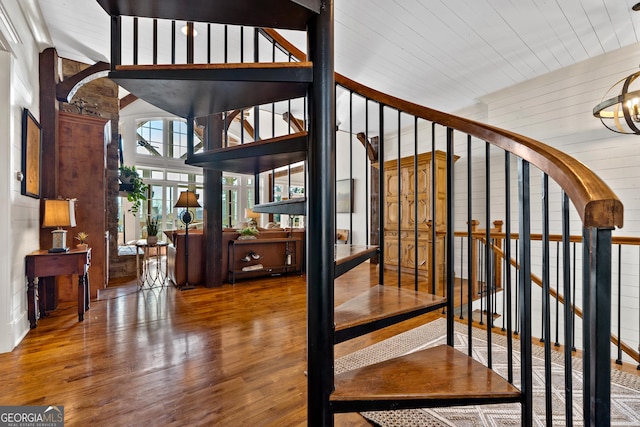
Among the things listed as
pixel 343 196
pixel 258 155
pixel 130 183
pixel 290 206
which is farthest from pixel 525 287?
pixel 130 183

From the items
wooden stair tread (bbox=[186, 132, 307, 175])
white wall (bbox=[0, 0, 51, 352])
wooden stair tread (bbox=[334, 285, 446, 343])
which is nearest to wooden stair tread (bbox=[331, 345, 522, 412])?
wooden stair tread (bbox=[334, 285, 446, 343])

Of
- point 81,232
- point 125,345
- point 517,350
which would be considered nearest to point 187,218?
point 81,232

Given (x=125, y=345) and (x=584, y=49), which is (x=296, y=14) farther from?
(x=584, y=49)

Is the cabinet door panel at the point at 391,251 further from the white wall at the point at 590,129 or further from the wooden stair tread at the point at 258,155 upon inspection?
the wooden stair tread at the point at 258,155

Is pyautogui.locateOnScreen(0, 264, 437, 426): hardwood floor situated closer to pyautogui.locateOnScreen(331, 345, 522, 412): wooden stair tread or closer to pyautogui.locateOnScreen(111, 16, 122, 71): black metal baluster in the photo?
pyautogui.locateOnScreen(331, 345, 522, 412): wooden stair tread

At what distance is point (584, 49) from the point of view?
338 cm

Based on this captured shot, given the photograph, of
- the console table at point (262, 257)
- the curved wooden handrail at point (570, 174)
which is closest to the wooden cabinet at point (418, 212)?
the console table at point (262, 257)

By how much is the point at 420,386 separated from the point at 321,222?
2.29 feet

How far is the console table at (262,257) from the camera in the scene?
4.46 meters

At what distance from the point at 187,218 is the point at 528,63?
16.3 feet

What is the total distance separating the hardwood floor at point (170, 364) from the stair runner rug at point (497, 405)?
0.17m

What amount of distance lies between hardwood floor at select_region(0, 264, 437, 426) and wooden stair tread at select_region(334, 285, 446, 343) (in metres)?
0.22

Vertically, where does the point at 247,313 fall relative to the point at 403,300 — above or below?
below

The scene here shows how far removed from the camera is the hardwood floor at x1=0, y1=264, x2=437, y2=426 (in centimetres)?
155
